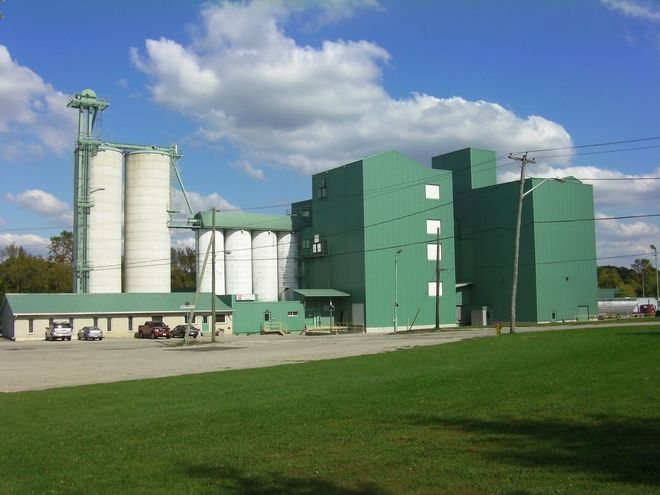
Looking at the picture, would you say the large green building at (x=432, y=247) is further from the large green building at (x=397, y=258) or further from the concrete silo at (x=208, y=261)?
the concrete silo at (x=208, y=261)

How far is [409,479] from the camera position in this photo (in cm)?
818

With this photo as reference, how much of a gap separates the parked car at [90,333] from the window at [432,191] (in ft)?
125

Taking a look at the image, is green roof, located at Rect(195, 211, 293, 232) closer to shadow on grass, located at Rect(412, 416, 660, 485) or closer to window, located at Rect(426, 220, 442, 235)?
window, located at Rect(426, 220, 442, 235)

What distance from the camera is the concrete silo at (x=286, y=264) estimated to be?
85438mm

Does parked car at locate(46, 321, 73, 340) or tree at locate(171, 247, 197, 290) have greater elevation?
tree at locate(171, 247, 197, 290)

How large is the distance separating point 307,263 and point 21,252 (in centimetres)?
6338

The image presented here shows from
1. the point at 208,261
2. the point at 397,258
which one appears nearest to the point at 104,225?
the point at 208,261

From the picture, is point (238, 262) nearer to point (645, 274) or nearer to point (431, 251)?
point (431, 251)

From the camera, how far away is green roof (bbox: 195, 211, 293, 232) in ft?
264

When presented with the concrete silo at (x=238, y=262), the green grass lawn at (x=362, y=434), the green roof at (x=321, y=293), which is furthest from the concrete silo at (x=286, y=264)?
the green grass lawn at (x=362, y=434)

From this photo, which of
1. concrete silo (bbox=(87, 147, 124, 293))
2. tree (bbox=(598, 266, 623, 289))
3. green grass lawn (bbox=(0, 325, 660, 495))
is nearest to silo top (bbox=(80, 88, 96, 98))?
concrete silo (bbox=(87, 147, 124, 293))

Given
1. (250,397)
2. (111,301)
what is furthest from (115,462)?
(111,301)

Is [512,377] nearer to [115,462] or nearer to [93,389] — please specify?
[115,462]

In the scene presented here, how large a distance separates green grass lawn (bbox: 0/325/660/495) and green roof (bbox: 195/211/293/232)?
200ft
